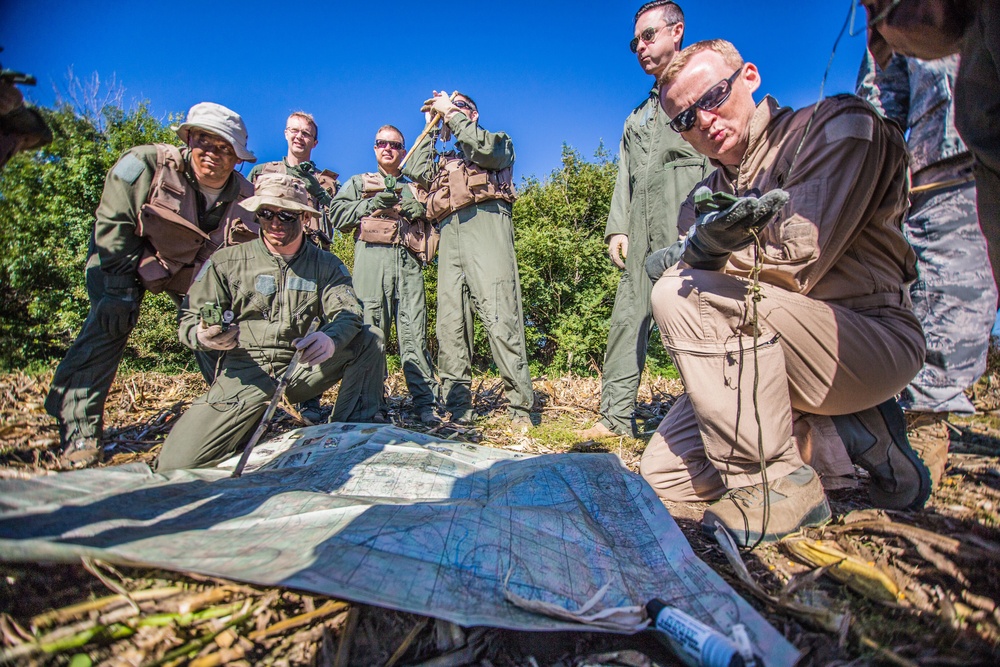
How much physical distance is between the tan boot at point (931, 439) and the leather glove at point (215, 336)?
155 inches

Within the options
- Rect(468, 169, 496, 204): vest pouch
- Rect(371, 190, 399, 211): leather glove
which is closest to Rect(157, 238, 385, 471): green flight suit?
Rect(468, 169, 496, 204): vest pouch

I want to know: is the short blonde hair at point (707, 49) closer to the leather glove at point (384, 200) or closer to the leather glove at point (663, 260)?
the leather glove at point (663, 260)

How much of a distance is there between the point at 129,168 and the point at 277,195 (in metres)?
1.10

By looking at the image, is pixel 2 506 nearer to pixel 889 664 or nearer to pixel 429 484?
pixel 429 484

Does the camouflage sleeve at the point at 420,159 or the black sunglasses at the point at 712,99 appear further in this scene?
the camouflage sleeve at the point at 420,159

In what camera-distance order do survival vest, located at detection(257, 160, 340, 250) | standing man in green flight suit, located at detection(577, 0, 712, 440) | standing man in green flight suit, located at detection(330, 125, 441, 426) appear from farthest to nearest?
survival vest, located at detection(257, 160, 340, 250) → standing man in green flight suit, located at detection(330, 125, 441, 426) → standing man in green flight suit, located at detection(577, 0, 712, 440)

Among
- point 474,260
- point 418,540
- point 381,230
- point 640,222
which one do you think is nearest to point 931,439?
point 640,222

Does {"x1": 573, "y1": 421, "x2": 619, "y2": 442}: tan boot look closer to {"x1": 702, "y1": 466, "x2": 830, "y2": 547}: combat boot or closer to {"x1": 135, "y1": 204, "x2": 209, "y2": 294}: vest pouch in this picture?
{"x1": 702, "y1": 466, "x2": 830, "y2": 547}: combat boot

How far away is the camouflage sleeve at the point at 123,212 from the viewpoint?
3.58 metres

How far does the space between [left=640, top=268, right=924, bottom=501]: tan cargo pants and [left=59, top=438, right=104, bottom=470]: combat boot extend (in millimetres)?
3820


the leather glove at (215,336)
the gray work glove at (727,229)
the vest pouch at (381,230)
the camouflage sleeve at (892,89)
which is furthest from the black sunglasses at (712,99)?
the vest pouch at (381,230)

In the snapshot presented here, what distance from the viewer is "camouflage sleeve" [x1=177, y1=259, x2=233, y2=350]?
3439 mm

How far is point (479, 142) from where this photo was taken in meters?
4.46

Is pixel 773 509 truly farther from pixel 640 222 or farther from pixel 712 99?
pixel 640 222
